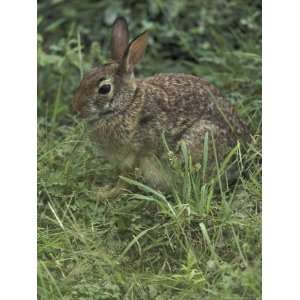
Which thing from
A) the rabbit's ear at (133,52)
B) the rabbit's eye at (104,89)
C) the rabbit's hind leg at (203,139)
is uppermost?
the rabbit's ear at (133,52)

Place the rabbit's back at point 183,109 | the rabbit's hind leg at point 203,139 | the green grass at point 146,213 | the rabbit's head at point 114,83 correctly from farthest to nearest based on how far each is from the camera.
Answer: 1. the rabbit's back at point 183,109
2. the rabbit's hind leg at point 203,139
3. the rabbit's head at point 114,83
4. the green grass at point 146,213

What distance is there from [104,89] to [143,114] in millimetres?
400

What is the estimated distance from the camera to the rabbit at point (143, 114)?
18.3ft

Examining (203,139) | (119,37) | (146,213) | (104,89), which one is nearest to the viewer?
(146,213)

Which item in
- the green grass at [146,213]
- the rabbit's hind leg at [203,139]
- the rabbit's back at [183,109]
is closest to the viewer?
the green grass at [146,213]

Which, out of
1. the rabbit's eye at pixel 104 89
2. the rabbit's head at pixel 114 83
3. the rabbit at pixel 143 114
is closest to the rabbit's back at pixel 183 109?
the rabbit at pixel 143 114

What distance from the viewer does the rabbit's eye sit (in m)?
5.53

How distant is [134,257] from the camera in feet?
16.8

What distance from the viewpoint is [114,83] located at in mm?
5602

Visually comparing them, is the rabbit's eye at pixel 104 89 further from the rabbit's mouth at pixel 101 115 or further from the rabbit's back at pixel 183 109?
the rabbit's back at pixel 183 109

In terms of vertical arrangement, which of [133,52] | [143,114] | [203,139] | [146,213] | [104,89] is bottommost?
[146,213]

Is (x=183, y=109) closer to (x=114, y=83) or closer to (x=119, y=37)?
(x=114, y=83)

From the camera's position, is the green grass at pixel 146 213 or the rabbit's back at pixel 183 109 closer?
the green grass at pixel 146 213

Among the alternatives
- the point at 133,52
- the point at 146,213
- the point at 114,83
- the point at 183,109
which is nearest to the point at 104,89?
the point at 114,83
